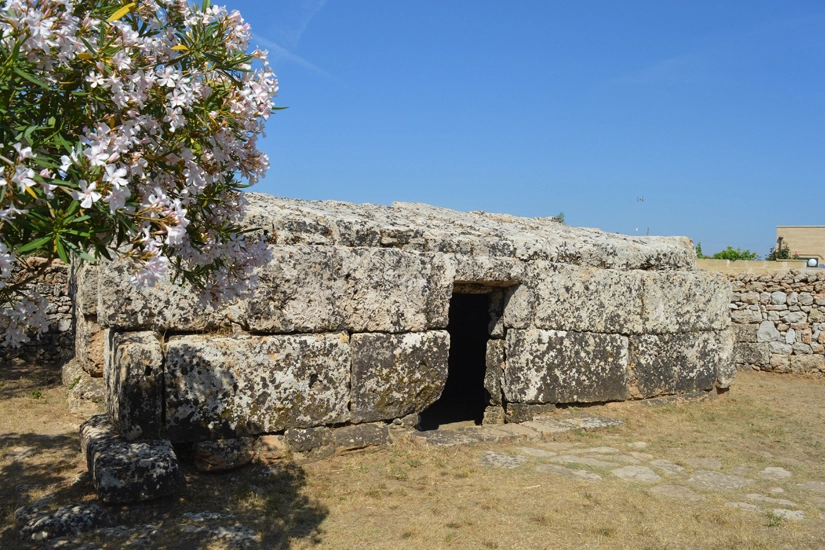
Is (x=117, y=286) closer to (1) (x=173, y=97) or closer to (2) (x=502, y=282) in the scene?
(1) (x=173, y=97)

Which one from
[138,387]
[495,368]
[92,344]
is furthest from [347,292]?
[92,344]

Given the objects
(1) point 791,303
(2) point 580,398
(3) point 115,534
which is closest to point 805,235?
(1) point 791,303

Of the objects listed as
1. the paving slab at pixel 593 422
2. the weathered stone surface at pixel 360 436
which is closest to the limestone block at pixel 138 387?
the weathered stone surface at pixel 360 436

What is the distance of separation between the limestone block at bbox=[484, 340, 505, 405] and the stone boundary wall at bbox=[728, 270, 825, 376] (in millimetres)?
7314

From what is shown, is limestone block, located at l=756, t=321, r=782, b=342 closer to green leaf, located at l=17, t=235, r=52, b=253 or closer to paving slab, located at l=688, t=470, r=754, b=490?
paving slab, located at l=688, t=470, r=754, b=490

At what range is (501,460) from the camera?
5621 mm

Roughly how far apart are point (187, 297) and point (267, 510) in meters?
1.74

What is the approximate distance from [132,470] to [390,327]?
2364 millimetres

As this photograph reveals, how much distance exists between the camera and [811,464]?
591 centimetres

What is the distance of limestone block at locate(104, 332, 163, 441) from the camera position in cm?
473

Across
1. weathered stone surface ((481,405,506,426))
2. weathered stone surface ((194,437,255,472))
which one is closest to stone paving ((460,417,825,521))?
weathered stone surface ((481,405,506,426))

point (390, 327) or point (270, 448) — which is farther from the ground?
point (390, 327)

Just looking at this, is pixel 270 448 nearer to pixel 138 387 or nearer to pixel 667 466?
pixel 138 387

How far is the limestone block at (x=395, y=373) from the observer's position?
18.7 ft
